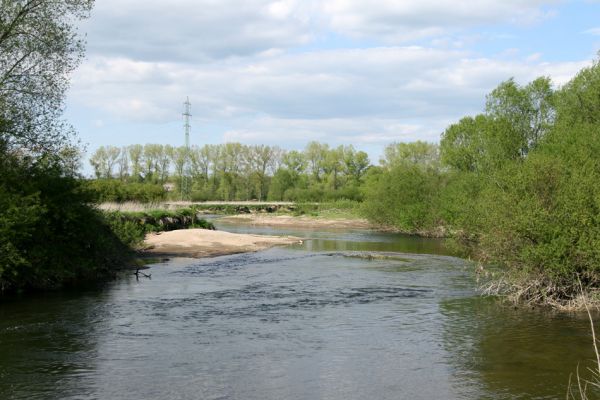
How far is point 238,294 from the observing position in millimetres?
26828

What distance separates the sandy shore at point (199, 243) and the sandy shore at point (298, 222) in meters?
34.3

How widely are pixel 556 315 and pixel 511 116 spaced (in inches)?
1472

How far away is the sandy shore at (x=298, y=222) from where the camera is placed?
91.1 m

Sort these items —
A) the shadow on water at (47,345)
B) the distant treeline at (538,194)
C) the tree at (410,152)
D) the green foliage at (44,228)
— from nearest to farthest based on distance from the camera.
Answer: the shadow on water at (47,345)
the distant treeline at (538,194)
the green foliage at (44,228)
the tree at (410,152)

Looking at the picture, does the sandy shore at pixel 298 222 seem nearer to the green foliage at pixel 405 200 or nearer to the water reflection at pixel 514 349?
the green foliage at pixel 405 200

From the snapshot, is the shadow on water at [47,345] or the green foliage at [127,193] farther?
the green foliage at [127,193]

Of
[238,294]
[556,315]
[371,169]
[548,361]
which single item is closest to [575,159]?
[556,315]

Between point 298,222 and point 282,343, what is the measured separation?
265ft

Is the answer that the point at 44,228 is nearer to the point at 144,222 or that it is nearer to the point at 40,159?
the point at 40,159

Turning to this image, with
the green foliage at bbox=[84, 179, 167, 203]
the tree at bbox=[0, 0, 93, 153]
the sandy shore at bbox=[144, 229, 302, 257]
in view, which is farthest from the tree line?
the green foliage at bbox=[84, 179, 167, 203]

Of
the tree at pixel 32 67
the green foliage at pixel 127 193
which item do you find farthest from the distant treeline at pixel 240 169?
the tree at pixel 32 67

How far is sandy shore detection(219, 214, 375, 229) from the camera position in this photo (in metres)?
91.1

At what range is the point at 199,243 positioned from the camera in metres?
48.9

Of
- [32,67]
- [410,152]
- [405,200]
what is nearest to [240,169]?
[410,152]
